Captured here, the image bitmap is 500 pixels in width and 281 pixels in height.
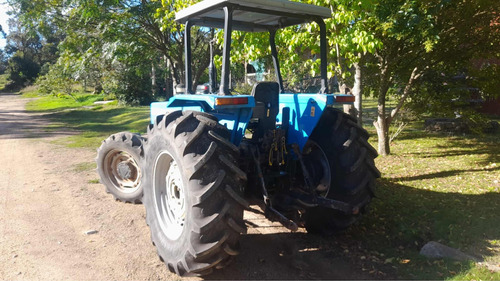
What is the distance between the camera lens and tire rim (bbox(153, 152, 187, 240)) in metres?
4.15

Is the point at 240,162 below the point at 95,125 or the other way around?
the other way around

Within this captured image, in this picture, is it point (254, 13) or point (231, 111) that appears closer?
point (231, 111)

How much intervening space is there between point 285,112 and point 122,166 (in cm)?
273

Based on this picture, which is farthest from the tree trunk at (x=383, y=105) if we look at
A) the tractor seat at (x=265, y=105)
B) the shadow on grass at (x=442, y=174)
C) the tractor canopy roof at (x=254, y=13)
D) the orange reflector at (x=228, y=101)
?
the orange reflector at (x=228, y=101)

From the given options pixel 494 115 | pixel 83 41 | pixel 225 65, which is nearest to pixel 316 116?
pixel 225 65

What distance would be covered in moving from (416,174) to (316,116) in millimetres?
4489

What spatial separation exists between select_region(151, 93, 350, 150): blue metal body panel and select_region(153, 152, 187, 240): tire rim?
2.25 feet

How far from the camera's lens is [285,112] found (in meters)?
4.77

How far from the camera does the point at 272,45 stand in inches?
227

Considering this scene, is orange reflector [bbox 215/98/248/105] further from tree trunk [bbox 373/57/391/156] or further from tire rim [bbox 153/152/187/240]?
tree trunk [bbox 373/57/391/156]

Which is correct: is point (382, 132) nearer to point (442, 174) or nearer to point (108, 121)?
point (442, 174)

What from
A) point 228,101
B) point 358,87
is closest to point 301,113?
point 228,101

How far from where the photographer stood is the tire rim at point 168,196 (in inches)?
163

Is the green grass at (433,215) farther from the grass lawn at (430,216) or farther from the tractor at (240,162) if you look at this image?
the tractor at (240,162)
